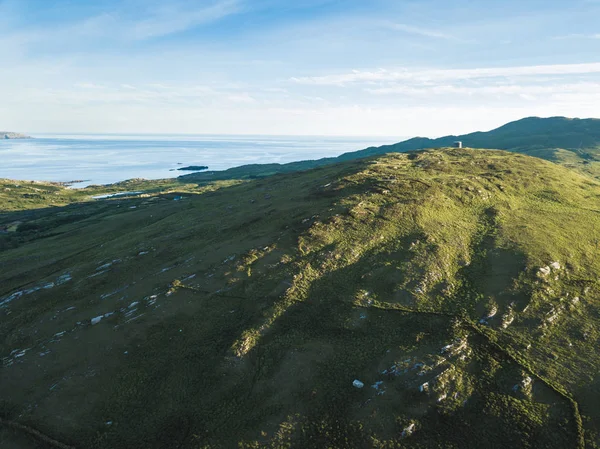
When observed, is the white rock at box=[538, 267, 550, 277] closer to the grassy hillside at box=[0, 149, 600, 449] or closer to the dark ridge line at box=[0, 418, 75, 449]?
the grassy hillside at box=[0, 149, 600, 449]

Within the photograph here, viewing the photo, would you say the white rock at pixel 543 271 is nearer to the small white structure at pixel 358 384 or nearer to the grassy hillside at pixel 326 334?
the grassy hillside at pixel 326 334

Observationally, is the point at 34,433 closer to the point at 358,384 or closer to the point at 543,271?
the point at 358,384

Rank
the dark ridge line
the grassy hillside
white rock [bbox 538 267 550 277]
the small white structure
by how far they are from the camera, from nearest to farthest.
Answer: the dark ridge line → the grassy hillside → the small white structure → white rock [bbox 538 267 550 277]

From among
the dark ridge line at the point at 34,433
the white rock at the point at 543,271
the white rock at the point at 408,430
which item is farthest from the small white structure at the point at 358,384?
the white rock at the point at 543,271

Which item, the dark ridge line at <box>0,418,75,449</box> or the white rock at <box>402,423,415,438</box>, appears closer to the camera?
the white rock at <box>402,423,415,438</box>

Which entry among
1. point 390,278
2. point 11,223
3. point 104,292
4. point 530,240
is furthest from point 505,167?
point 11,223

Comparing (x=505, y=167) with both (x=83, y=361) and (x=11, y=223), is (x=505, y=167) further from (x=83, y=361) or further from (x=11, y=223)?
Answer: (x=11, y=223)

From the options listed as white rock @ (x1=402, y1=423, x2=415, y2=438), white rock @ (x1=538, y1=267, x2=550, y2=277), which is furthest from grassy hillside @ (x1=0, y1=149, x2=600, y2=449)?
white rock @ (x1=538, y1=267, x2=550, y2=277)

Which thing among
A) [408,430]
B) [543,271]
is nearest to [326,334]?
[408,430]
